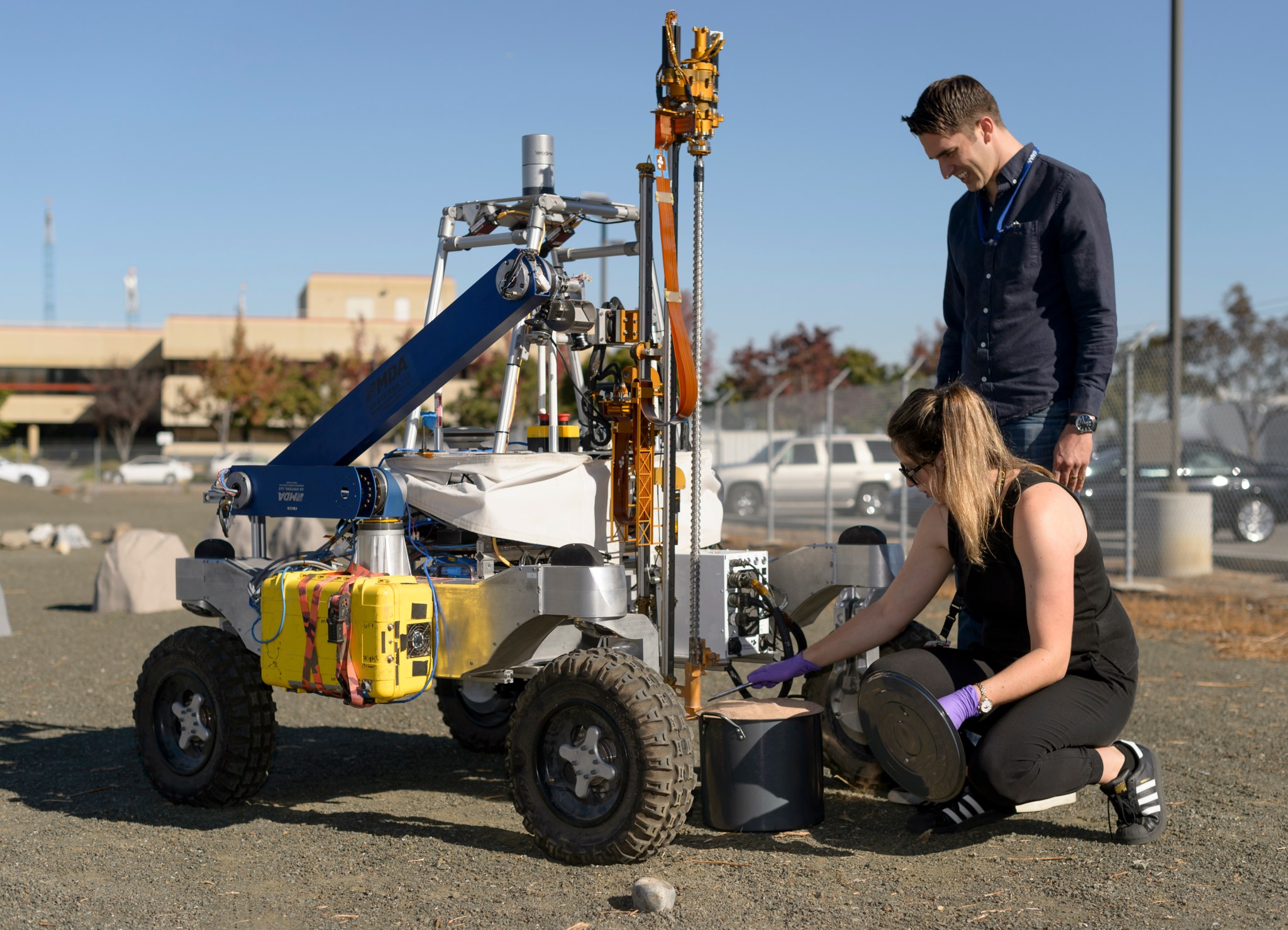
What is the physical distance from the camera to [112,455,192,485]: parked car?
4588 centimetres

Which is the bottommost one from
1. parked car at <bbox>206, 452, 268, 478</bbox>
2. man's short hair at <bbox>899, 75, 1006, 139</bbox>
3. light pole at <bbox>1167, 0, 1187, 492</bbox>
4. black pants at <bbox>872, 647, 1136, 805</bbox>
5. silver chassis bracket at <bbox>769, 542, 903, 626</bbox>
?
black pants at <bbox>872, 647, 1136, 805</bbox>

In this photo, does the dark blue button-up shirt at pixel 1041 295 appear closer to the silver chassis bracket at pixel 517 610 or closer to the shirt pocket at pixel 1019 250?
the shirt pocket at pixel 1019 250

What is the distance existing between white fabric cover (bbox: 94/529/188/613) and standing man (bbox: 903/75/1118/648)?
7918 millimetres

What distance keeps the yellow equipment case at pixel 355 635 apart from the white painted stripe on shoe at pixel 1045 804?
1.93 m

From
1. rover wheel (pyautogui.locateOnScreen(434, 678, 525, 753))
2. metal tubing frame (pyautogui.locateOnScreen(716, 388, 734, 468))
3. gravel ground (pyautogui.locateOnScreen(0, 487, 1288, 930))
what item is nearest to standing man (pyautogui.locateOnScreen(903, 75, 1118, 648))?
gravel ground (pyautogui.locateOnScreen(0, 487, 1288, 930))

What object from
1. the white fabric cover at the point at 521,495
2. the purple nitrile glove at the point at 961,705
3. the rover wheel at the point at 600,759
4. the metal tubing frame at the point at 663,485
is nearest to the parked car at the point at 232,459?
the white fabric cover at the point at 521,495

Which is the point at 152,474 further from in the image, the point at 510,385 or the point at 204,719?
the point at 510,385

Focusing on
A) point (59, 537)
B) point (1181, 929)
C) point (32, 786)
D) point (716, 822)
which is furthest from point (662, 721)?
point (59, 537)

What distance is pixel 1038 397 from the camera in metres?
4.32

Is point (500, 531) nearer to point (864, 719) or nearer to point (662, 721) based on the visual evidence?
point (662, 721)

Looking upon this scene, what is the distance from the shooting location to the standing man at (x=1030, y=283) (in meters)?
4.21

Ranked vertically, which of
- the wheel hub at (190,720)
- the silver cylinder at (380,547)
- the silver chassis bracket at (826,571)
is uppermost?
the silver cylinder at (380,547)

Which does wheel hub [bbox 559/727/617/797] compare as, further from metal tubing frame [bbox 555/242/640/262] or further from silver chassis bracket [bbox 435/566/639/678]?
metal tubing frame [bbox 555/242/640/262]

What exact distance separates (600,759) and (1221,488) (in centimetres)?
1221
